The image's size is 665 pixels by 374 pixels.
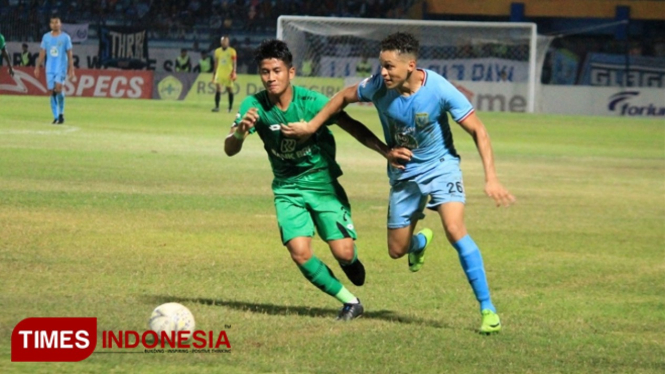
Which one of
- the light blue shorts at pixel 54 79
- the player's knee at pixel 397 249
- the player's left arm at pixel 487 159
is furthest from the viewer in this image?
the light blue shorts at pixel 54 79

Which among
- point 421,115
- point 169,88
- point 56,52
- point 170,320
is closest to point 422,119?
point 421,115

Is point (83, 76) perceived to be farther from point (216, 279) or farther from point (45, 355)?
point (45, 355)

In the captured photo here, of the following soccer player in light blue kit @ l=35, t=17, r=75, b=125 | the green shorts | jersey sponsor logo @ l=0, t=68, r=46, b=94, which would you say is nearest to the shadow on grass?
the green shorts

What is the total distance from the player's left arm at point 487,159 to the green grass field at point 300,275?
→ 0.83 m

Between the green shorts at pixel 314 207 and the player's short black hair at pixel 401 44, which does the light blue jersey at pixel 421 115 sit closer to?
the player's short black hair at pixel 401 44

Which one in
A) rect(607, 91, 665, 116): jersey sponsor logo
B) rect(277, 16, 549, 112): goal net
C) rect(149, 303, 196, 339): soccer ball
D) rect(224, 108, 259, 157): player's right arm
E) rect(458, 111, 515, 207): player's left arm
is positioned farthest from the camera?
rect(607, 91, 665, 116): jersey sponsor logo

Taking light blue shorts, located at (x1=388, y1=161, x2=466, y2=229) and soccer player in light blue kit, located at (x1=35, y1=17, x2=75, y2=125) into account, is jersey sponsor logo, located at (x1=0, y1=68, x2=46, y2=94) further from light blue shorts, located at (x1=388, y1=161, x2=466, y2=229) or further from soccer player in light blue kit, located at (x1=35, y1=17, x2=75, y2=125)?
light blue shorts, located at (x1=388, y1=161, x2=466, y2=229)

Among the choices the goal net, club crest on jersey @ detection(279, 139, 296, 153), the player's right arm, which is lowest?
the goal net

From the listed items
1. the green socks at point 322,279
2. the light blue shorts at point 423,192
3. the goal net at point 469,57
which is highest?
the light blue shorts at point 423,192

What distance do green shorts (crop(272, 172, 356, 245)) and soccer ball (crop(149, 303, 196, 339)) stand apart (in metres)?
1.17

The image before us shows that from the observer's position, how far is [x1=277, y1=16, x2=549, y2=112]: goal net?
39344 millimetres

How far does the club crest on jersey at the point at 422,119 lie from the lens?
7363 mm

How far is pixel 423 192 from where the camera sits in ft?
24.4

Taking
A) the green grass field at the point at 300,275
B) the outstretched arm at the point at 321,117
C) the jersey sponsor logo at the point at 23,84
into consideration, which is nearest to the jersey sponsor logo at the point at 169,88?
the jersey sponsor logo at the point at 23,84
